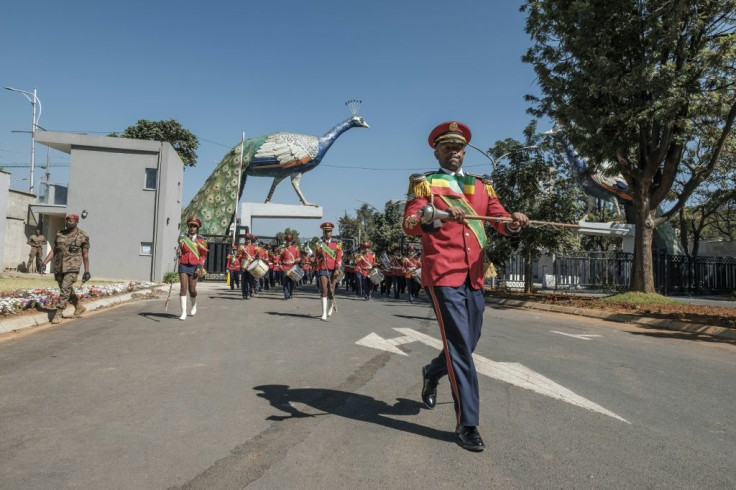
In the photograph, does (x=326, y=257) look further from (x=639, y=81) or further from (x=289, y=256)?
(x=639, y=81)

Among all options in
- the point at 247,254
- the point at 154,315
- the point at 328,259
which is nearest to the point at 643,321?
the point at 328,259

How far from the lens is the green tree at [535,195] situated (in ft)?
63.2

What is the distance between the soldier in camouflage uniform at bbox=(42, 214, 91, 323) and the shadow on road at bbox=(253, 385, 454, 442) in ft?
20.1

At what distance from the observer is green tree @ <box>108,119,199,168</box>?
52219mm

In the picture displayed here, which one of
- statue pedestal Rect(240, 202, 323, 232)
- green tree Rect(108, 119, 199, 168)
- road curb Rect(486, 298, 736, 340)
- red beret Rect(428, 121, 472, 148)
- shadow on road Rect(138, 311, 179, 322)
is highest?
green tree Rect(108, 119, 199, 168)

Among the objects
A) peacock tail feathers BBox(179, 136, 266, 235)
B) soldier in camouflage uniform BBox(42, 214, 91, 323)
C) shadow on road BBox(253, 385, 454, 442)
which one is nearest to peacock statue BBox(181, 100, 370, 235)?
peacock tail feathers BBox(179, 136, 266, 235)

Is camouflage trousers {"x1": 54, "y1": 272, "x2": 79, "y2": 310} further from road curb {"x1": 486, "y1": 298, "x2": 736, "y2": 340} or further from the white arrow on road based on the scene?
road curb {"x1": 486, "y1": 298, "x2": 736, "y2": 340}

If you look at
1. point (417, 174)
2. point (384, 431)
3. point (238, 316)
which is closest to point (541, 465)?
point (384, 431)

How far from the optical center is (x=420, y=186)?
3.84 meters

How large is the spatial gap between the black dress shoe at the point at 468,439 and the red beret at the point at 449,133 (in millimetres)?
2112

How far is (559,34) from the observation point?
15.9m

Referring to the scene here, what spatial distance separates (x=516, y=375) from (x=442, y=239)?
2.54m

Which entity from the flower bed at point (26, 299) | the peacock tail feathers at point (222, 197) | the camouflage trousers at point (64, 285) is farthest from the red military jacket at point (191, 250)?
the peacock tail feathers at point (222, 197)

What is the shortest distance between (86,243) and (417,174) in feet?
26.2
